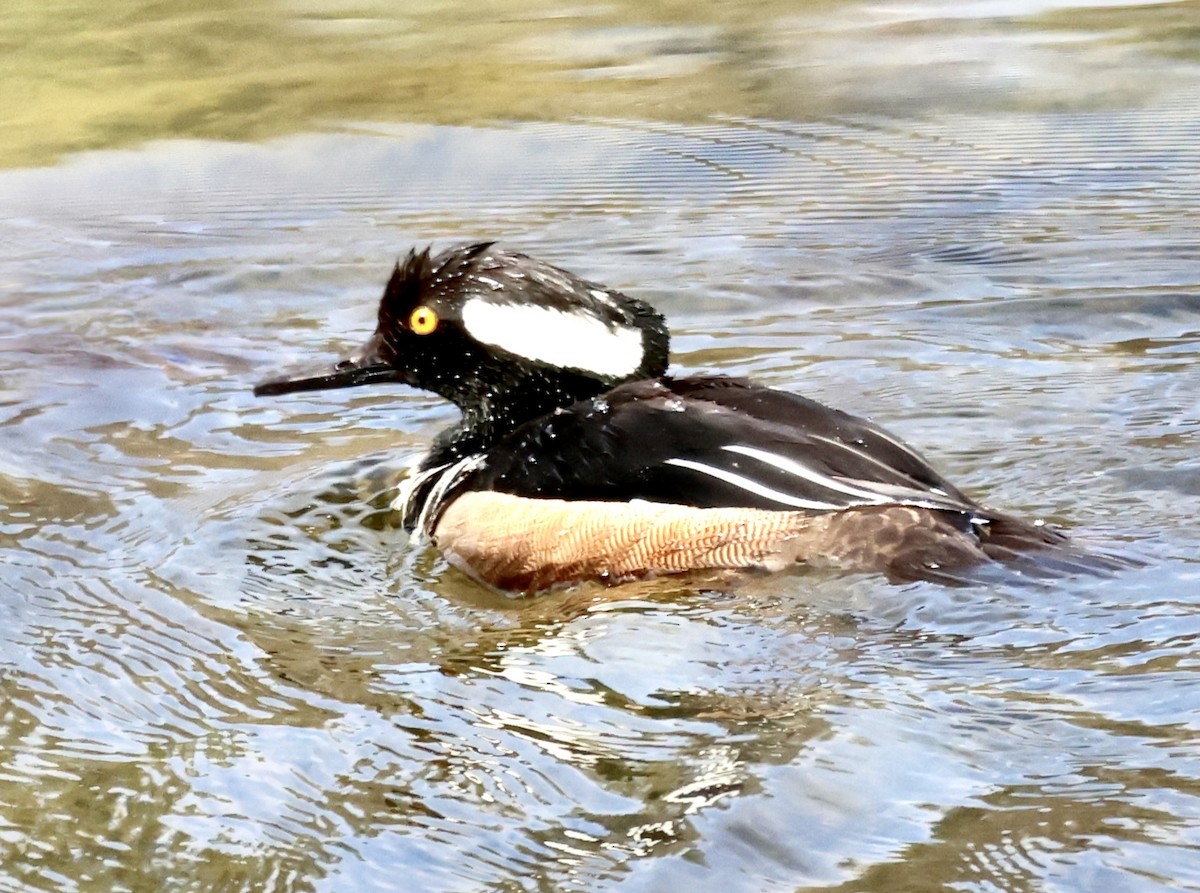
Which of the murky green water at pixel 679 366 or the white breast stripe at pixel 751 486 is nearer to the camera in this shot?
the murky green water at pixel 679 366

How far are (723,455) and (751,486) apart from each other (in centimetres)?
12

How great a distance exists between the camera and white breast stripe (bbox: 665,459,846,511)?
465cm

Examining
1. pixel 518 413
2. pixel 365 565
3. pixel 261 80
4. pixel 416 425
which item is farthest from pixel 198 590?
pixel 261 80

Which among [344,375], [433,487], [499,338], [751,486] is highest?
[499,338]

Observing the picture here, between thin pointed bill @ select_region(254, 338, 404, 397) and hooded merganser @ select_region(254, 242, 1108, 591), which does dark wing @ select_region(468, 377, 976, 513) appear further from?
thin pointed bill @ select_region(254, 338, 404, 397)

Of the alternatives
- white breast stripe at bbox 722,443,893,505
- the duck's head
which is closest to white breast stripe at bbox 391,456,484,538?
the duck's head

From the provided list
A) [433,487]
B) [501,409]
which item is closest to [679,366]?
[501,409]

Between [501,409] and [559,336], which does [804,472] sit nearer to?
[559,336]

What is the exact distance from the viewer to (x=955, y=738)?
11.6 ft

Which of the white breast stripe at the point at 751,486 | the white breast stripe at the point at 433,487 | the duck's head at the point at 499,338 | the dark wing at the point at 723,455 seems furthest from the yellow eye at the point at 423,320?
the white breast stripe at the point at 751,486

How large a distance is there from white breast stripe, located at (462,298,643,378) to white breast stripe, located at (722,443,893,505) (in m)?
0.67

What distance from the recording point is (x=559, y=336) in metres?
5.26

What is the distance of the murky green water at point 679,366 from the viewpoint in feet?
11.1

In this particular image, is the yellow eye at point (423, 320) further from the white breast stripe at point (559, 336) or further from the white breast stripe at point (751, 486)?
the white breast stripe at point (751, 486)
